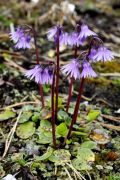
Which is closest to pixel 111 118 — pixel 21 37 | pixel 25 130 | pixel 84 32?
pixel 25 130

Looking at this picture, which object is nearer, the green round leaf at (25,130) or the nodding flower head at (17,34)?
the nodding flower head at (17,34)

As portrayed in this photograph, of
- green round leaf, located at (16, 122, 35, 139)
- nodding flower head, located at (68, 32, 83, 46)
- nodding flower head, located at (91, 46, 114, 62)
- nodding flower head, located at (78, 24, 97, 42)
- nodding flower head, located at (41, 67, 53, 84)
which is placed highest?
nodding flower head, located at (78, 24, 97, 42)

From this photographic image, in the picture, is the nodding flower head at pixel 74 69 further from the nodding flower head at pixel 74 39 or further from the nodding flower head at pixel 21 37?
the nodding flower head at pixel 21 37

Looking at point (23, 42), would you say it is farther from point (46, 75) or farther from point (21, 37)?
point (46, 75)

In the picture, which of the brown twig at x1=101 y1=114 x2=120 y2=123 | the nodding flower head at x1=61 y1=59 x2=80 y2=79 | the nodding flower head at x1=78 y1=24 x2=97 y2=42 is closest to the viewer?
the nodding flower head at x1=61 y1=59 x2=80 y2=79

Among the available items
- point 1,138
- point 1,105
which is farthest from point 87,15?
point 1,138

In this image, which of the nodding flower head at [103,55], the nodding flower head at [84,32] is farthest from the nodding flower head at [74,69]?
the nodding flower head at [84,32]

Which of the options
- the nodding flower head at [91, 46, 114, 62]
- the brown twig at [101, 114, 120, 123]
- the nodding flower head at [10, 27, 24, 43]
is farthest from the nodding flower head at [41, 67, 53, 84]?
the brown twig at [101, 114, 120, 123]

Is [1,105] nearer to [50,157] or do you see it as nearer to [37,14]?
[50,157]

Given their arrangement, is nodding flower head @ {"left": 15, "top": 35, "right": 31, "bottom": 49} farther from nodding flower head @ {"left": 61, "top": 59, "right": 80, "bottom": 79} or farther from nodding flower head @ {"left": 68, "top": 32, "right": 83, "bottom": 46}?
nodding flower head @ {"left": 61, "top": 59, "right": 80, "bottom": 79}

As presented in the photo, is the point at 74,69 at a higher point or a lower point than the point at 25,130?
higher

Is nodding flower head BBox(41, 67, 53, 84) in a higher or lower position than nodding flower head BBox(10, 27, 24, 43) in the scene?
lower

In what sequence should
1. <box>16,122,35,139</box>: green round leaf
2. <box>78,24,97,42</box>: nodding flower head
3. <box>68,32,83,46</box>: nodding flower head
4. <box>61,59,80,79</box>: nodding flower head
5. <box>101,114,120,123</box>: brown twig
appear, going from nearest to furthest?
<box>61,59,80,79</box>: nodding flower head, <box>78,24,97,42</box>: nodding flower head, <box>68,32,83,46</box>: nodding flower head, <box>16,122,35,139</box>: green round leaf, <box>101,114,120,123</box>: brown twig
